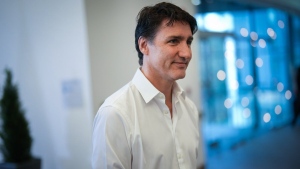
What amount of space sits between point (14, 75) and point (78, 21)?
1362mm

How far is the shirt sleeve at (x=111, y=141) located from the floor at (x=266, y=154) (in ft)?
7.54

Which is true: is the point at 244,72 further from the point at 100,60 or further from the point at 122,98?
the point at 122,98

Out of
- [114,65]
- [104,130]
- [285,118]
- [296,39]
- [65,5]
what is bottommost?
[285,118]

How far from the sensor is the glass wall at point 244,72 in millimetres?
3055

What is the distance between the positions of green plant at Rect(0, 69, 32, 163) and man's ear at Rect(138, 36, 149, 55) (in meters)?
2.07

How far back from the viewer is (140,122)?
4.24ft

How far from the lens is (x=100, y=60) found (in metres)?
2.22

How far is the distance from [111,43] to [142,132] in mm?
942

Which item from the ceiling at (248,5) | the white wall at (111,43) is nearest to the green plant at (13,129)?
the white wall at (111,43)

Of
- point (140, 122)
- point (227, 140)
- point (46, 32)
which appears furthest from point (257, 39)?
point (140, 122)

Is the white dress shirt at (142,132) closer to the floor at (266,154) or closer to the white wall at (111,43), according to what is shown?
the white wall at (111,43)

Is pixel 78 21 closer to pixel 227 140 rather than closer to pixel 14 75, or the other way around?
pixel 14 75

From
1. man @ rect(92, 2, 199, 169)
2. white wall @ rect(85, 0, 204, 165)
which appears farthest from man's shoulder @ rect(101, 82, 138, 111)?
white wall @ rect(85, 0, 204, 165)

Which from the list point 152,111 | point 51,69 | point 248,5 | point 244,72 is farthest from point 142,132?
point 244,72
